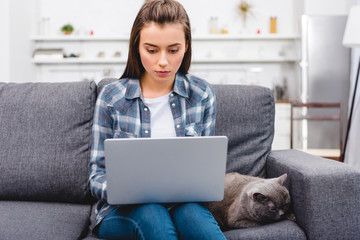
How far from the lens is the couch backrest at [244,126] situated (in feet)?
5.14

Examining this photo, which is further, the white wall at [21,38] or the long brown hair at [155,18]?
the white wall at [21,38]

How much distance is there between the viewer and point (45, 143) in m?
1.52

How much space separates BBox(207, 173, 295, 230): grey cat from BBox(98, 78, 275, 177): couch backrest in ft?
0.77

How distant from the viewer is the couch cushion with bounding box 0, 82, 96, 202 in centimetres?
148

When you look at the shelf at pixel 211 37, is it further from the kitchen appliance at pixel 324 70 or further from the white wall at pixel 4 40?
the white wall at pixel 4 40

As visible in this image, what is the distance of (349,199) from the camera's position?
1.17 metres

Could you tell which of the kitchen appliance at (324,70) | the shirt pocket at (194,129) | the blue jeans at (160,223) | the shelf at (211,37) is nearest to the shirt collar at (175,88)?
the shirt pocket at (194,129)

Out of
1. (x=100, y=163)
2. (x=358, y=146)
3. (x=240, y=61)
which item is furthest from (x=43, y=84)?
(x=240, y=61)

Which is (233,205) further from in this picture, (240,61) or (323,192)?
(240,61)

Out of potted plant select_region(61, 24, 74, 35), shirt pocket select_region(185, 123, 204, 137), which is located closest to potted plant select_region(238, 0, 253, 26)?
potted plant select_region(61, 24, 74, 35)

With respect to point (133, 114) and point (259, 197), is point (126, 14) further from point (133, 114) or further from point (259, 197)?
point (259, 197)

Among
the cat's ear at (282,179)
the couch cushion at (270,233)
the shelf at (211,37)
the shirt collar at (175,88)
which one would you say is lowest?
the couch cushion at (270,233)

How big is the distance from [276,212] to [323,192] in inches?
6.8

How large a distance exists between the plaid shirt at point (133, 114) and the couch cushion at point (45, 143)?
311 millimetres
